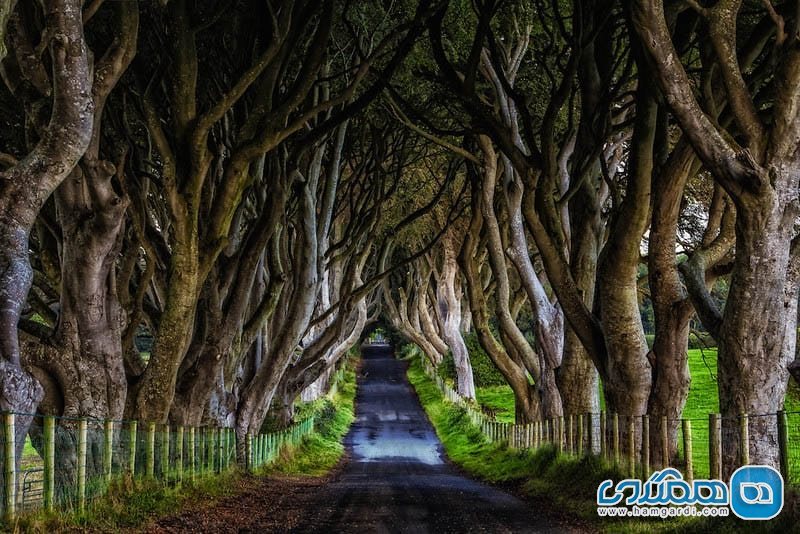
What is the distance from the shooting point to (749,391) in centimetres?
956

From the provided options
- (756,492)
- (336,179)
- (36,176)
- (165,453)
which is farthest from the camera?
(336,179)

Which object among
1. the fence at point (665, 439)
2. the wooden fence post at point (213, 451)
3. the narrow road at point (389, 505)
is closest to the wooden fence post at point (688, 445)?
the fence at point (665, 439)

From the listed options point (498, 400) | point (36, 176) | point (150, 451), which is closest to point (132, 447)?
point (150, 451)

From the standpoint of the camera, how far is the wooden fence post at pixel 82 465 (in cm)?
967

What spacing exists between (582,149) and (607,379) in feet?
14.4

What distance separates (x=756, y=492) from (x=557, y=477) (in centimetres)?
748

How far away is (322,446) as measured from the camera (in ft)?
102

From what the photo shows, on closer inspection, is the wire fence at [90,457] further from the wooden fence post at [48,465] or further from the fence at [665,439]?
the fence at [665,439]

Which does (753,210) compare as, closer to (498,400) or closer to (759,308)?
(759,308)

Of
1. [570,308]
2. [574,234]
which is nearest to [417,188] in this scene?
[574,234]

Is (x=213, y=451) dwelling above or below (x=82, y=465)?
below

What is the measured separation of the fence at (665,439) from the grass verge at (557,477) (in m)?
0.32

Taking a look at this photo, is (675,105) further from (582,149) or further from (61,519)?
(61,519)

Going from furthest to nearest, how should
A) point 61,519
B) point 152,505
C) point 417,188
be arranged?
point 417,188, point 152,505, point 61,519
